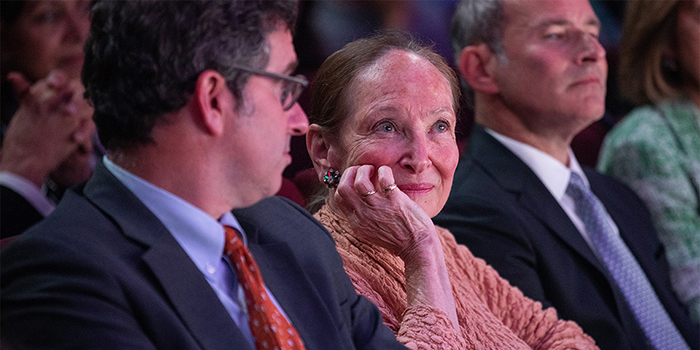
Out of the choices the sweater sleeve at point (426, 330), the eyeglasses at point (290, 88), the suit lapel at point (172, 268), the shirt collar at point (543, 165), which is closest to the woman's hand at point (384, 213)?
the sweater sleeve at point (426, 330)

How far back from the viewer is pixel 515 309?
1.47m

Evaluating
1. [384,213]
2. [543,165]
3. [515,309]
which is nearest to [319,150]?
[384,213]

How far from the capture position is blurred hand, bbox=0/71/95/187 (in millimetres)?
1425

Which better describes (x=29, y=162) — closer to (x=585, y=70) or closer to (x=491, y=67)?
(x=491, y=67)

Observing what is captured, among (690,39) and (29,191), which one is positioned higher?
(29,191)

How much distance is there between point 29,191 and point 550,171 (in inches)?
50.9

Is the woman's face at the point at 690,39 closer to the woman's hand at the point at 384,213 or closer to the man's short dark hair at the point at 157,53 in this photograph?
the woman's hand at the point at 384,213

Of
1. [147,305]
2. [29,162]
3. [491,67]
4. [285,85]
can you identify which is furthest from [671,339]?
[29,162]

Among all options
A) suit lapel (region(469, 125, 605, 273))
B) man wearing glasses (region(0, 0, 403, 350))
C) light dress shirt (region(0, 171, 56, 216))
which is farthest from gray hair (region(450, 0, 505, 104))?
light dress shirt (region(0, 171, 56, 216))

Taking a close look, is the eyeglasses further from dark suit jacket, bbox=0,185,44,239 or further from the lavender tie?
the lavender tie

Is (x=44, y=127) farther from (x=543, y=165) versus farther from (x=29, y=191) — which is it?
(x=543, y=165)

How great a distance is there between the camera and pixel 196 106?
94 centimetres

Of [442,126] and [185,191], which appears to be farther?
[442,126]

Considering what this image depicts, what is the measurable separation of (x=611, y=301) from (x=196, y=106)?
1.24m
